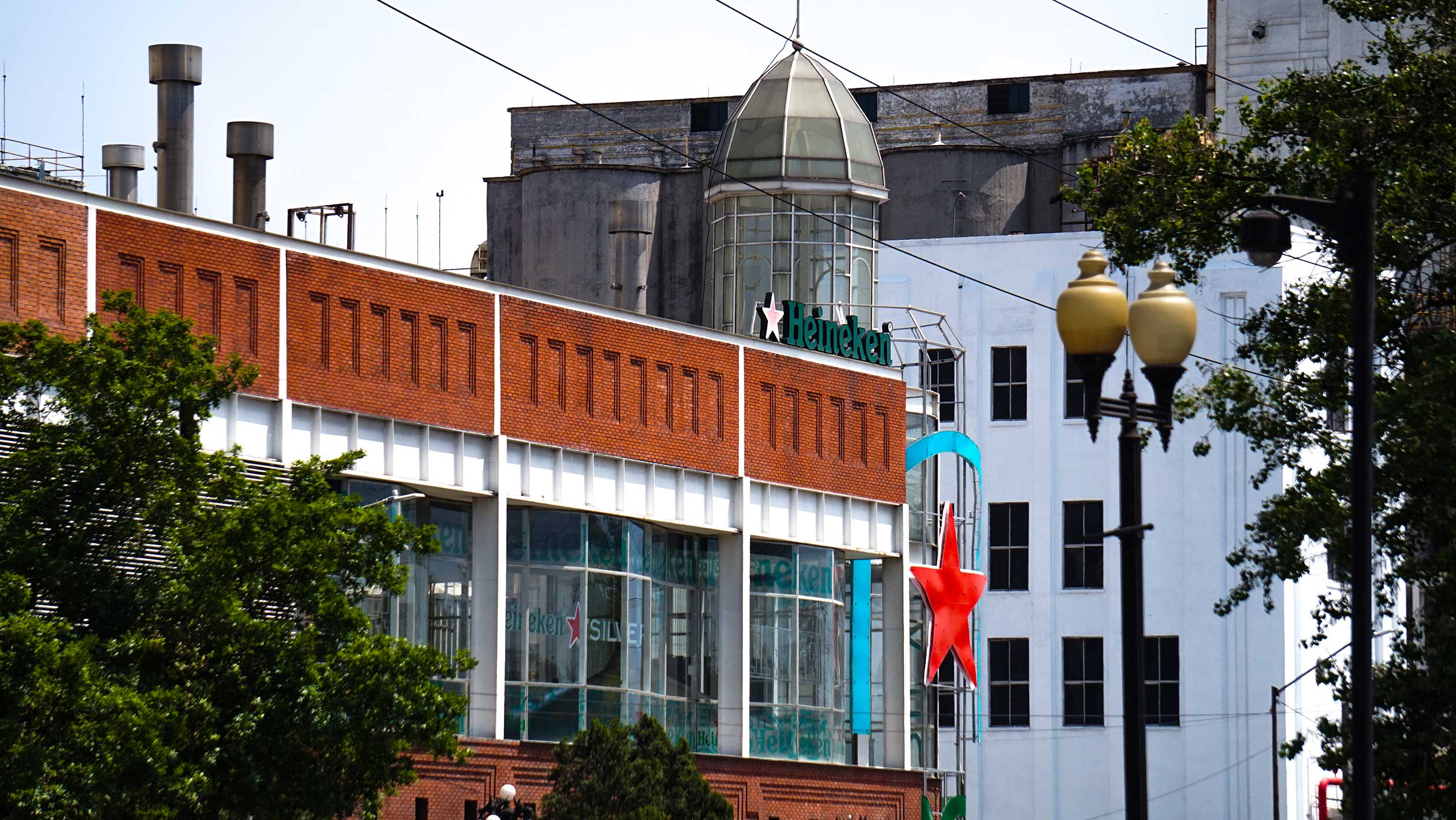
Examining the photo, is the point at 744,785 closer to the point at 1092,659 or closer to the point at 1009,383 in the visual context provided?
the point at 1092,659

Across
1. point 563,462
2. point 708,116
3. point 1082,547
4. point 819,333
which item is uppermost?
point 708,116

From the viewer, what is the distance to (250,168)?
170ft

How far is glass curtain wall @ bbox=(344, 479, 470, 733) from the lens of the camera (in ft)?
138

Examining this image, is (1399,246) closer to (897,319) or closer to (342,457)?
(342,457)

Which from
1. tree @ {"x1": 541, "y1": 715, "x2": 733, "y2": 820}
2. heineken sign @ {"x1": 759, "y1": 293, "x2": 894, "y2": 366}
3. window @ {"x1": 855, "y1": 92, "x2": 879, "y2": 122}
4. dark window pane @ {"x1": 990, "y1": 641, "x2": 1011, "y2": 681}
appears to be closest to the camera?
tree @ {"x1": 541, "y1": 715, "x2": 733, "y2": 820}

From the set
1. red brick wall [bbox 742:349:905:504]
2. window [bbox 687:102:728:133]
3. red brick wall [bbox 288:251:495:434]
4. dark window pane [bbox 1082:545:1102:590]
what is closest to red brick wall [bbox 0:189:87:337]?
red brick wall [bbox 288:251:495:434]

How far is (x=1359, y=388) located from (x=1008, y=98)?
2761 inches

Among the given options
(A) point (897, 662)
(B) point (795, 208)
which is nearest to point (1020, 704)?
(A) point (897, 662)

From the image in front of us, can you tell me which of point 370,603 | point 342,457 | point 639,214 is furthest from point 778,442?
point 639,214

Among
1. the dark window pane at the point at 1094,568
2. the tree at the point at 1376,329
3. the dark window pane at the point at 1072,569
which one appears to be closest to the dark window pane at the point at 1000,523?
the dark window pane at the point at 1072,569

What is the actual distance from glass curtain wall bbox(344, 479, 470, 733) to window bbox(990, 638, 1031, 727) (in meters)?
30.4

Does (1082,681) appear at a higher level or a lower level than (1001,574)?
lower

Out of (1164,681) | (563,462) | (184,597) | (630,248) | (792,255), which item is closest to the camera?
(184,597)

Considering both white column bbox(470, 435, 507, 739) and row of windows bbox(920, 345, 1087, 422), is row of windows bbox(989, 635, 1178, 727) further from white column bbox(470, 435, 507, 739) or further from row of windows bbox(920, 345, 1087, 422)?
white column bbox(470, 435, 507, 739)
